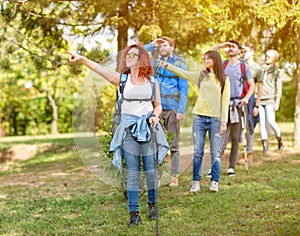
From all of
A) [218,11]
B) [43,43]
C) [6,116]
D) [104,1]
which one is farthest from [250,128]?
[6,116]

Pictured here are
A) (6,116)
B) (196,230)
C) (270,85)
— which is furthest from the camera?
(6,116)

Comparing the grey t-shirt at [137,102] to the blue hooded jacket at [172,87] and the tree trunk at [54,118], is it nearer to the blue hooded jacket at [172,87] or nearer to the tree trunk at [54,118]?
the blue hooded jacket at [172,87]

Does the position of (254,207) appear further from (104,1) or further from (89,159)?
Result: (104,1)

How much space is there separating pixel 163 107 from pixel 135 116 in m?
1.01

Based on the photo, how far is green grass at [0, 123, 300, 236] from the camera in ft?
15.9

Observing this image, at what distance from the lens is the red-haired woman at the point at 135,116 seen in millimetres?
4750

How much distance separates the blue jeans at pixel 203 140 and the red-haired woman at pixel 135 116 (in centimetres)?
127

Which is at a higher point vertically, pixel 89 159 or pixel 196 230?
pixel 89 159

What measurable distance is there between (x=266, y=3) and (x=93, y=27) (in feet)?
9.94

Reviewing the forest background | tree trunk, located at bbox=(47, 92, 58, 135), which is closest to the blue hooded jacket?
the forest background

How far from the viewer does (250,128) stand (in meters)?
8.80

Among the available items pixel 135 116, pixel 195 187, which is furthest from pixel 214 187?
pixel 135 116

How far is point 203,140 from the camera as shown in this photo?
6.34 meters

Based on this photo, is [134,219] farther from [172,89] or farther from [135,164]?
[172,89]
